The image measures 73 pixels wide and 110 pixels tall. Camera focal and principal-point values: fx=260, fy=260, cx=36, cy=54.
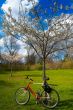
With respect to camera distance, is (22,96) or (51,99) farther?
(22,96)

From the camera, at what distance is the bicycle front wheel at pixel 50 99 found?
9.91 meters

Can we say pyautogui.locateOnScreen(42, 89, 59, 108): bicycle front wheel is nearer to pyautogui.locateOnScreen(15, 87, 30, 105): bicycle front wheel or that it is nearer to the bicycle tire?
the bicycle tire

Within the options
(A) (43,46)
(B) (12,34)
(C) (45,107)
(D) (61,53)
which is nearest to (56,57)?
(D) (61,53)

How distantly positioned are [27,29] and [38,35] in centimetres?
56

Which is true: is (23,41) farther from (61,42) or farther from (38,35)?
(61,42)

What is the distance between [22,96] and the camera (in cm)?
1062

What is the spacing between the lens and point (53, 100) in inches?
394

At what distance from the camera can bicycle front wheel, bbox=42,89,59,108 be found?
9.91 metres

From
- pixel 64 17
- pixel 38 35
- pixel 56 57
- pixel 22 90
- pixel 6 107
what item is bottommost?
pixel 6 107

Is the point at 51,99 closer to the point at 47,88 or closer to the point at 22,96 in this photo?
the point at 47,88

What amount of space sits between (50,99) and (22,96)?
1.29 meters

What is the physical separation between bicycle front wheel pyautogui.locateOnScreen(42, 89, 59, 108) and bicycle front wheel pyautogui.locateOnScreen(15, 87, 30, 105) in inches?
31.5

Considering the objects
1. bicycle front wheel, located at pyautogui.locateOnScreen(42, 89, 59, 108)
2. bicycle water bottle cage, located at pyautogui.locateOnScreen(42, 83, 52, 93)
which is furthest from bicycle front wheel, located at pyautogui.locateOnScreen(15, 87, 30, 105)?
bicycle water bottle cage, located at pyautogui.locateOnScreen(42, 83, 52, 93)

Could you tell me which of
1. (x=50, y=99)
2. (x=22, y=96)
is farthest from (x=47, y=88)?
(x=22, y=96)
